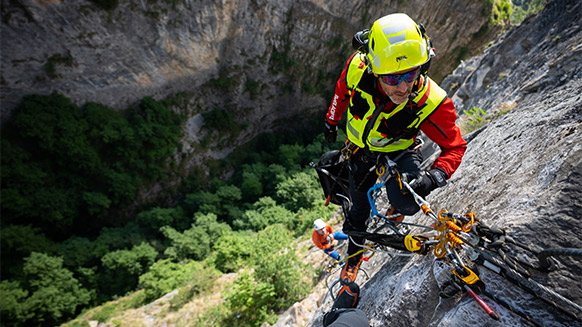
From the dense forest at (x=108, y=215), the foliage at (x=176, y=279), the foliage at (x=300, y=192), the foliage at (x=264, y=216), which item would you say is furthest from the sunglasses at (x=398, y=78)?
the foliage at (x=300, y=192)

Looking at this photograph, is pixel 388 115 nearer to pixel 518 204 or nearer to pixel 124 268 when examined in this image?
pixel 518 204

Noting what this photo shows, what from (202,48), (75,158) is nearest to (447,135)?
(75,158)

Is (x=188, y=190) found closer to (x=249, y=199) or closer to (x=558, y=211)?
(x=249, y=199)

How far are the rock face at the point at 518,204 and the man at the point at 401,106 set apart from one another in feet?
1.32

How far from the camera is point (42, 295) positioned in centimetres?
809

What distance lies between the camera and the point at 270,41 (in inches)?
607

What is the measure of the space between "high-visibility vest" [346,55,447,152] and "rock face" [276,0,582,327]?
73 cm

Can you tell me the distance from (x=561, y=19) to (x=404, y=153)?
14.6ft

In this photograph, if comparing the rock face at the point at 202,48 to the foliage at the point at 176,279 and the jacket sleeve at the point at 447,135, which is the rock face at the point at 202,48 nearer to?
the foliage at the point at 176,279

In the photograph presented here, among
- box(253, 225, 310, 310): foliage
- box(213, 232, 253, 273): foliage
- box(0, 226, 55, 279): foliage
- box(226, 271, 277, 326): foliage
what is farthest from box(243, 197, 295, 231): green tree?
box(0, 226, 55, 279): foliage

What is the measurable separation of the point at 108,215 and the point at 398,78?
15.5 m

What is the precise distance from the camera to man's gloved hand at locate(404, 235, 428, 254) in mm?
1727

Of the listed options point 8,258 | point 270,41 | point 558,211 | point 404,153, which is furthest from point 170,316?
point 270,41

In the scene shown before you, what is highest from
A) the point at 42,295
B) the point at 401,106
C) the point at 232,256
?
the point at 42,295
